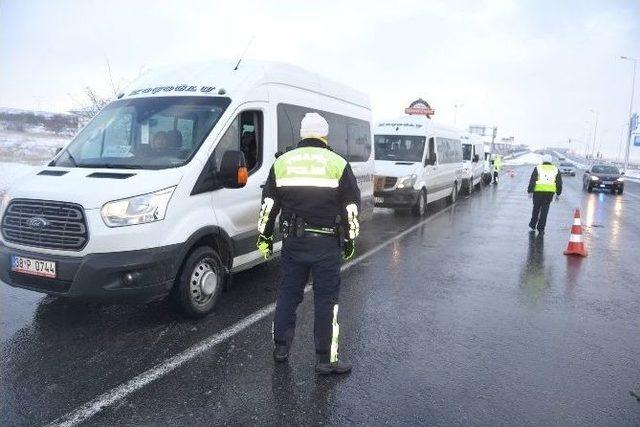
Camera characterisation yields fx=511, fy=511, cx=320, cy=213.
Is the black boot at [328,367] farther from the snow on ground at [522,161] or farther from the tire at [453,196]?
the snow on ground at [522,161]

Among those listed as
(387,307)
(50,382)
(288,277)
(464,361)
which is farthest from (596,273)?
(50,382)

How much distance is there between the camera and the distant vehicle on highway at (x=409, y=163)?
42.6 feet

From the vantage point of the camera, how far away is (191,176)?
4781 mm

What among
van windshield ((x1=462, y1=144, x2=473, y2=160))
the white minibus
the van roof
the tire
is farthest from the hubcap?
van windshield ((x1=462, y1=144, x2=473, y2=160))

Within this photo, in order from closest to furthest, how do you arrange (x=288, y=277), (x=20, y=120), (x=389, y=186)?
(x=288, y=277) < (x=389, y=186) < (x=20, y=120)

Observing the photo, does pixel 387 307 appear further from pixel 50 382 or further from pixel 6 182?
pixel 6 182

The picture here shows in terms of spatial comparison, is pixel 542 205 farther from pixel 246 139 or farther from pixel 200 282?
pixel 200 282

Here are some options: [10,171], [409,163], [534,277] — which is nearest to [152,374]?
[534,277]

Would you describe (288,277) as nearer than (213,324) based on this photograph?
Yes

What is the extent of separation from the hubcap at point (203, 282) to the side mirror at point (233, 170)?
823mm

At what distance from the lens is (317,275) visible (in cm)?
389

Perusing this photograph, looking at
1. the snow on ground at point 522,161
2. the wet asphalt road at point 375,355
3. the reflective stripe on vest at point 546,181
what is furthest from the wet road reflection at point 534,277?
the snow on ground at point 522,161

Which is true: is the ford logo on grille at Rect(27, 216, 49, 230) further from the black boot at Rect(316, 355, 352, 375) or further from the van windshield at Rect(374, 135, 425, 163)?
the van windshield at Rect(374, 135, 425, 163)

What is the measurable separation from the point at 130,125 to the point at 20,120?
63.4ft
